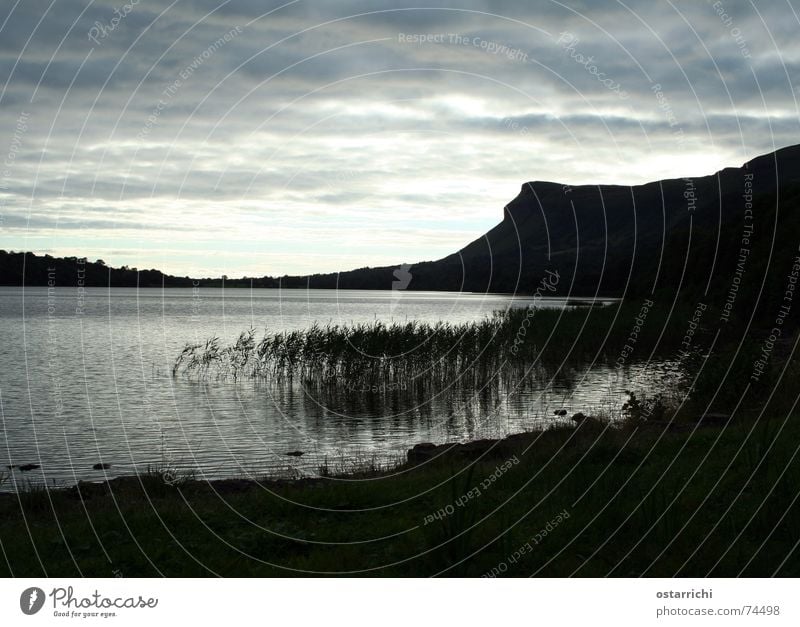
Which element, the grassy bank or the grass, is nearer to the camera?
the grassy bank

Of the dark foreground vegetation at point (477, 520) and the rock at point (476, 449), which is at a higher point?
the dark foreground vegetation at point (477, 520)

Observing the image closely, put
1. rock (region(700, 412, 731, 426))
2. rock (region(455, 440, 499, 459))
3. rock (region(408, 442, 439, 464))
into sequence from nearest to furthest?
rock (region(455, 440, 499, 459)) → rock (region(700, 412, 731, 426)) → rock (region(408, 442, 439, 464))

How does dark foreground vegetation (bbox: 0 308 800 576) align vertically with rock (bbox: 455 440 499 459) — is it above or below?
above

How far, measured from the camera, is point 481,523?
8.74 meters

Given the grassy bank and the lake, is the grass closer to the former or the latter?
the lake

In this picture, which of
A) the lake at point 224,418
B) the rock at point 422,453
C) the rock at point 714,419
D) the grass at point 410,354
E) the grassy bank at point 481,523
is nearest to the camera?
the grassy bank at point 481,523

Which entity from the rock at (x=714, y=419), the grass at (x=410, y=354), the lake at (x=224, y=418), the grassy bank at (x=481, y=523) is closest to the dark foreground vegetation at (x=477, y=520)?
the grassy bank at (x=481, y=523)

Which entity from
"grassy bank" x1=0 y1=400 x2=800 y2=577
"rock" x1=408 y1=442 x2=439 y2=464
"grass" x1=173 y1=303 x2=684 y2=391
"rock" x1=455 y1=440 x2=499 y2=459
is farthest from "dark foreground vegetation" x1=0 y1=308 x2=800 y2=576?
"grass" x1=173 y1=303 x2=684 y2=391

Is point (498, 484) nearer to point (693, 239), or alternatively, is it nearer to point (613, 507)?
point (613, 507)

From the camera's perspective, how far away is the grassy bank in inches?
291

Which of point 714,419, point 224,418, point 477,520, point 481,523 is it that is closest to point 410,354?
point 224,418

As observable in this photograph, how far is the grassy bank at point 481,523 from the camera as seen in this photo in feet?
24.3


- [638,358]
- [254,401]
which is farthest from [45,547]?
[638,358]

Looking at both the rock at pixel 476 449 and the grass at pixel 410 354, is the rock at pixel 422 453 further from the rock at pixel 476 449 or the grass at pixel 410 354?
the grass at pixel 410 354
